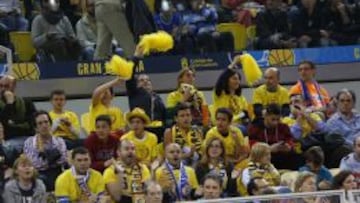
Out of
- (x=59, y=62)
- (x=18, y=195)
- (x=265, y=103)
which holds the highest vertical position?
(x=59, y=62)

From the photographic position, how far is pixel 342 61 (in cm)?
1825

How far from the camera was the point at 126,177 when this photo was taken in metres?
12.8

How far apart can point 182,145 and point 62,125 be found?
1395mm

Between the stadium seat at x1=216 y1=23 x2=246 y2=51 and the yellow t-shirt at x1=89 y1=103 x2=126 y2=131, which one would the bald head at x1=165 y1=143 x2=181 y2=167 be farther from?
the stadium seat at x1=216 y1=23 x2=246 y2=51

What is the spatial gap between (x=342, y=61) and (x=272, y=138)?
4.20 m

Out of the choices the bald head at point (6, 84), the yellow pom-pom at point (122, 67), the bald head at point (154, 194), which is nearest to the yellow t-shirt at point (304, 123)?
the yellow pom-pom at point (122, 67)

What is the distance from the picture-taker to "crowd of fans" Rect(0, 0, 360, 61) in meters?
17.0

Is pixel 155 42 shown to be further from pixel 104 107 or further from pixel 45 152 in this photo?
pixel 45 152

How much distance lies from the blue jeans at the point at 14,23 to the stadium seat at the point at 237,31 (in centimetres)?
263

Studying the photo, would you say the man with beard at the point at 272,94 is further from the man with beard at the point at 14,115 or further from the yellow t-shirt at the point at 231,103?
the man with beard at the point at 14,115

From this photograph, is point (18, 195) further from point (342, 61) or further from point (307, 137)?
point (342, 61)

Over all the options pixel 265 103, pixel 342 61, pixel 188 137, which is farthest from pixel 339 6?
pixel 188 137

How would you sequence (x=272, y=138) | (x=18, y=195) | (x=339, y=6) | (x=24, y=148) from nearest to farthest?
(x=18, y=195), (x=24, y=148), (x=272, y=138), (x=339, y=6)

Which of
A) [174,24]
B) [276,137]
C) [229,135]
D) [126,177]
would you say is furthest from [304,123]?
[174,24]
